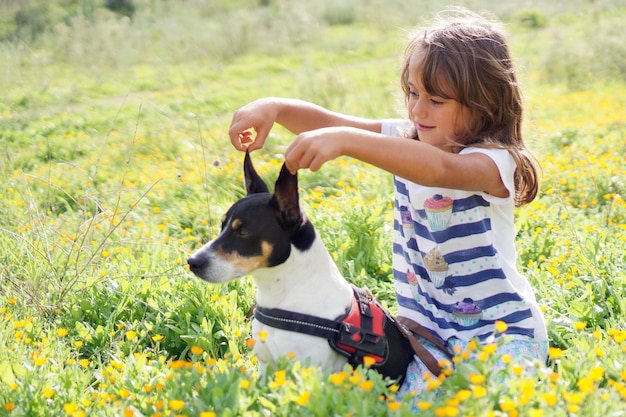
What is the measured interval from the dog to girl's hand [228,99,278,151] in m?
0.15

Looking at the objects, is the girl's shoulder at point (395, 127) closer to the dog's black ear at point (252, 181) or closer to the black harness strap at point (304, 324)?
the dog's black ear at point (252, 181)

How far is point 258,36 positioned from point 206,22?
114 inches

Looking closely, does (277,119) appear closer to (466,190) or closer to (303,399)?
(466,190)

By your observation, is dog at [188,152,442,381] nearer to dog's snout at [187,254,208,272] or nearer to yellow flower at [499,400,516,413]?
dog's snout at [187,254,208,272]

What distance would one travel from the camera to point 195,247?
410 centimetres

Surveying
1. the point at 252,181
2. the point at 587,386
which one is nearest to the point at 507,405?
the point at 587,386

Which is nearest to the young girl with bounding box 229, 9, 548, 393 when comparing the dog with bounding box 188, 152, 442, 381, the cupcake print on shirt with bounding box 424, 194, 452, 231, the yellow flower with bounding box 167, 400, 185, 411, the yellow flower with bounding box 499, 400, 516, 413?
the cupcake print on shirt with bounding box 424, 194, 452, 231

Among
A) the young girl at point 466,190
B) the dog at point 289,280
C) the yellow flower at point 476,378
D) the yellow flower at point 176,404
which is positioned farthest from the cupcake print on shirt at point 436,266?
the yellow flower at point 176,404

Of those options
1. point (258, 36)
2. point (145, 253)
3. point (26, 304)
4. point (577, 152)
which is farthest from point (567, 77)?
point (26, 304)

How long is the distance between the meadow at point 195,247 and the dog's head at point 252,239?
0.24 m

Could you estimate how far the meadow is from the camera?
1.90 metres

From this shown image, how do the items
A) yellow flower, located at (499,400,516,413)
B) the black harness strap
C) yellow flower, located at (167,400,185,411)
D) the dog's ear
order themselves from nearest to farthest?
yellow flower, located at (499,400,516,413), yellow flower, located at (167,400,185,411), the dog's ear, the black harness strap

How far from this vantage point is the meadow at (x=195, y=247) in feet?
6.23

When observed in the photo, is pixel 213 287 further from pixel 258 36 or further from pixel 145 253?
pixel 258 36
